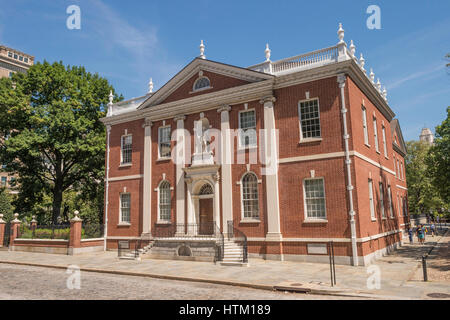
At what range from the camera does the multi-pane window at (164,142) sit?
23.3 m

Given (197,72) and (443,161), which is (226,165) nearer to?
(197,72)

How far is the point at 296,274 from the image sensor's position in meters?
13.8

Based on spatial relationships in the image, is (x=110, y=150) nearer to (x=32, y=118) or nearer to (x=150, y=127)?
(x=150, y=127)

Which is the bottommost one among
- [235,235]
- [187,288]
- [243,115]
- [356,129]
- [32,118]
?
[187,288]

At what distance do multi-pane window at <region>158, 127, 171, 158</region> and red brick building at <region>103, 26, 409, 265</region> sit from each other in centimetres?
7

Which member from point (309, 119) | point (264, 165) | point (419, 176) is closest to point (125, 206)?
point (264, 165)

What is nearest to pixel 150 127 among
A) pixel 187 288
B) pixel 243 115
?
pixel 243 115

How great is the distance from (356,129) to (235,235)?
8602 mm

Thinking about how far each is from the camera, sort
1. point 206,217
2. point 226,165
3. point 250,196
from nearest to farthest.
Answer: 1. point 250,196
2. point 226,165
3. point 206,217

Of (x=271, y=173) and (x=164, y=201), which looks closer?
(x=271, y=173)

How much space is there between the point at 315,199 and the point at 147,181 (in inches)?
451

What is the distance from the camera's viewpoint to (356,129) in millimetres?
17844

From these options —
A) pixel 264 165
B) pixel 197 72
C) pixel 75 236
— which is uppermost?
pixel 197 72

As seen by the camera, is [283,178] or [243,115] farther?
[243,115]
